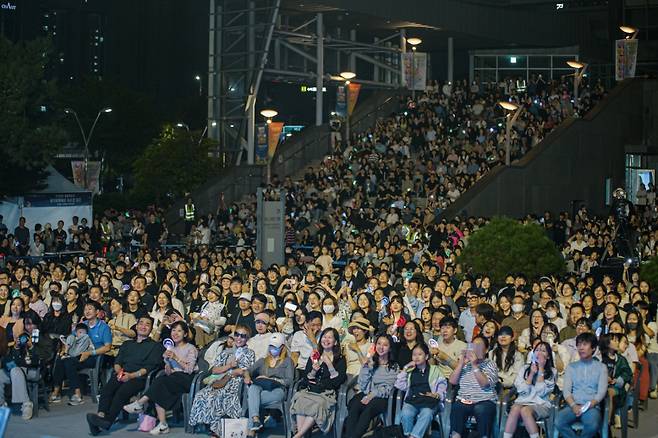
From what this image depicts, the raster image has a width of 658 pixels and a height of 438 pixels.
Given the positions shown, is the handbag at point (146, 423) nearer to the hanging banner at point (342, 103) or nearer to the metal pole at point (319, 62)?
the hanging banner at point (342, 103)

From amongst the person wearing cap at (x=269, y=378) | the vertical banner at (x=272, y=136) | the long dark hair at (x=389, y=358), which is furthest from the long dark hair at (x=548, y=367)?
the vertical banner at (x=272, y=136)

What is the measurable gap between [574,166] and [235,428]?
27.4 m

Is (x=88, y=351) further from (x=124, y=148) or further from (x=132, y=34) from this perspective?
(x=132, y=34)

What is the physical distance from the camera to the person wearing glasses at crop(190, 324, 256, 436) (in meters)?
14.2

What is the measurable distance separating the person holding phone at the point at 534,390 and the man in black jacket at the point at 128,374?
4199 mm

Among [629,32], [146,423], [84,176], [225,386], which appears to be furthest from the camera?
[84,176]

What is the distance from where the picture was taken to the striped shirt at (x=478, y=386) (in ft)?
44.1

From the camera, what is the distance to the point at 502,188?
36.5 metres

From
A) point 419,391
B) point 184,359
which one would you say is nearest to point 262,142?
point 184,359

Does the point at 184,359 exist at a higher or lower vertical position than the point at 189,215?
lower

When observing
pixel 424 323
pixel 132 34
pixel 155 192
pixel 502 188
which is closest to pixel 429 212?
pixel 502 188

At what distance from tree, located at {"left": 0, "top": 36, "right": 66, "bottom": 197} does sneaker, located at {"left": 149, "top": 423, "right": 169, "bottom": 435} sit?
2123 centimetres

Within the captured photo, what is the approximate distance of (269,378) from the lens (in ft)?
47.5

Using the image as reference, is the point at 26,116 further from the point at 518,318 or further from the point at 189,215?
the point at 518,318
